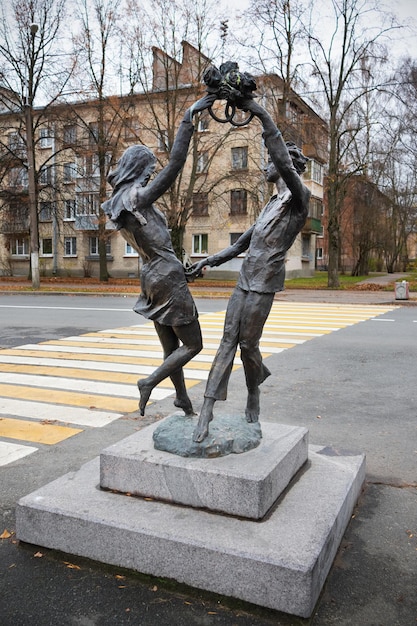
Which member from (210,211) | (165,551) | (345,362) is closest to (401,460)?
(165,551)

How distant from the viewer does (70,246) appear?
138 feet

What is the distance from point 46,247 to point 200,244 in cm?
1257

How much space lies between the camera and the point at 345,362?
29.9 ft

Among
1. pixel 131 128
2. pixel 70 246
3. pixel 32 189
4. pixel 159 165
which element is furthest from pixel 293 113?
pixel 70 246

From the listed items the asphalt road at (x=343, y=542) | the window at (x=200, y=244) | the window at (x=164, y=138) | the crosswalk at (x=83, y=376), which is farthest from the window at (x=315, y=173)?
the asphalt road at (x=343, y=542)

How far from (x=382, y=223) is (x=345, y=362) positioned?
44.6m

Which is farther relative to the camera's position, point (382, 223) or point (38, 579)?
point (382, 223)

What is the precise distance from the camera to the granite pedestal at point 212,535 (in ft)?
9.45

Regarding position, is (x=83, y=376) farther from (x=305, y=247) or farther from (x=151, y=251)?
(x=305, y=247)

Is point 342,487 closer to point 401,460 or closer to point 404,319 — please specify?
point 401,460

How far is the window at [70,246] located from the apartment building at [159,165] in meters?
0.07

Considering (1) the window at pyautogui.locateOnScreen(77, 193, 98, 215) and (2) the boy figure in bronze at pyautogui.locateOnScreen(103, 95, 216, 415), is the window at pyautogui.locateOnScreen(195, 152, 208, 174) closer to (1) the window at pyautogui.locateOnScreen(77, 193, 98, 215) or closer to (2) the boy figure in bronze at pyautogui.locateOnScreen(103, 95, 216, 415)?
(1) the window at pyautogui.locateOnScreen(77, 193, 98, 215)

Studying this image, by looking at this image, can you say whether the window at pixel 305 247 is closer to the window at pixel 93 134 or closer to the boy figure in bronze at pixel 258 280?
the window at pixel 93 134

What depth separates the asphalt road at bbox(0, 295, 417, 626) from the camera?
9.36 feet
